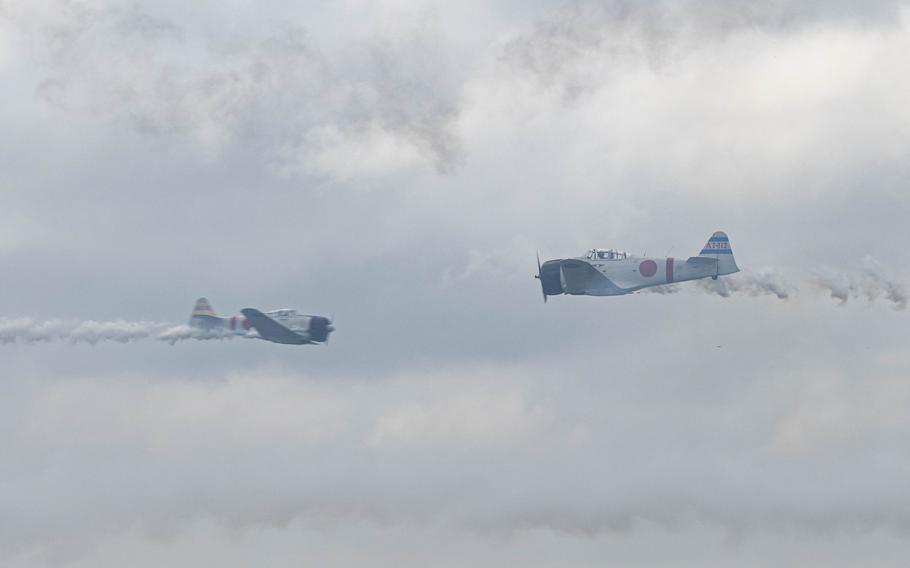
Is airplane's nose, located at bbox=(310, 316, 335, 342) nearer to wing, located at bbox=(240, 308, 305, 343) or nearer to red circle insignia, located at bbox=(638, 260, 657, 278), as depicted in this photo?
wing, located at bbox=(240, 308, 305, 343)

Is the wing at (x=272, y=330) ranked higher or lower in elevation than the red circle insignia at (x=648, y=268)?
lower

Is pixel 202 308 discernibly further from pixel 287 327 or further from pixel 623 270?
pixel 623 270

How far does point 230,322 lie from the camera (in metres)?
190

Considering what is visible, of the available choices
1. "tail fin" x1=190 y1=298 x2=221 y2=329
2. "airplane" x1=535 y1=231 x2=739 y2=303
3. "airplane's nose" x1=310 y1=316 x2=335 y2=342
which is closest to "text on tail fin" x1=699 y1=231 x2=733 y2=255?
"airplane" x1=535 y1=231 x2=739 y2=303

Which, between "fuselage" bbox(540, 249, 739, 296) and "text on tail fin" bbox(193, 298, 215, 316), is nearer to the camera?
"fuselage" bbox(540, 249, 739, 296)

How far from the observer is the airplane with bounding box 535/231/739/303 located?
172000mm

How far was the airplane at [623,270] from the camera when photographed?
564 feet

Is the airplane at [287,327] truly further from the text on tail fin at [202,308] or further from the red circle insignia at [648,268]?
the red circle insignia at [648,268]

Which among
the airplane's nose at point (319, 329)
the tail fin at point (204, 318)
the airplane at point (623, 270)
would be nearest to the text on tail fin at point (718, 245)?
the airplane at point (623, 270)

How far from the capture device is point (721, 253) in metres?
172

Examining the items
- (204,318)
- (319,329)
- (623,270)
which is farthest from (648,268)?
(204,318)

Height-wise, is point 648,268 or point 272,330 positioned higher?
point 648,268

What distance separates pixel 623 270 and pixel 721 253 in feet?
30.1

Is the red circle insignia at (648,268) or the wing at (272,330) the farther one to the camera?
the wing at (272,330)
